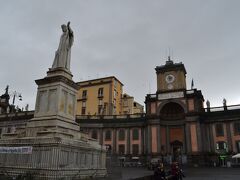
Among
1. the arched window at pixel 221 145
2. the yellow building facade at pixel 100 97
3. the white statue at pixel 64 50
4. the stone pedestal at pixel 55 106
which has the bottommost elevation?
the arched window at pixel 221 145

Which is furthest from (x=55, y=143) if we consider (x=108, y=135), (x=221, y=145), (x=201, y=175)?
(x=108, y=135)

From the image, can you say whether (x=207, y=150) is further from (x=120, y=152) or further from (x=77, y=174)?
(x=77, y=174)

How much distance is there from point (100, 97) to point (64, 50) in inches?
1710

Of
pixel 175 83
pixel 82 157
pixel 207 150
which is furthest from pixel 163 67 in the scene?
pixel 82 157

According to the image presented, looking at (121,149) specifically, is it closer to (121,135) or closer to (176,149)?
(121,135)

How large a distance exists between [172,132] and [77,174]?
35605mm

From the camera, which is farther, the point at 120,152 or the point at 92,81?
the point at 92,81

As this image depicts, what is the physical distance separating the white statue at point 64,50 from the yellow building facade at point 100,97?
132 feet

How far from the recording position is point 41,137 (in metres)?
13.9

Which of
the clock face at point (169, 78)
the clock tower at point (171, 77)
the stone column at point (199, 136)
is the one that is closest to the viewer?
the stone column at point (199, 136)

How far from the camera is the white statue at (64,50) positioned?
689 inches

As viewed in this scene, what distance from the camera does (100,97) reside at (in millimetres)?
60969

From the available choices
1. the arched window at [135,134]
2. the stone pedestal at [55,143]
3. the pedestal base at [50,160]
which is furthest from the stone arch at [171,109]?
the pedestal base at [50,160]

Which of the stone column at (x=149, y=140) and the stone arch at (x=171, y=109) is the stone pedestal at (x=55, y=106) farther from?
the stone arch at (x=171, y=109)
